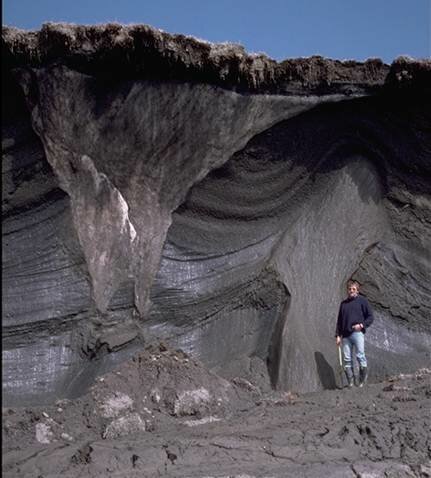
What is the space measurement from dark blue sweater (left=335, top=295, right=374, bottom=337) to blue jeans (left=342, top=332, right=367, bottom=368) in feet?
0.20

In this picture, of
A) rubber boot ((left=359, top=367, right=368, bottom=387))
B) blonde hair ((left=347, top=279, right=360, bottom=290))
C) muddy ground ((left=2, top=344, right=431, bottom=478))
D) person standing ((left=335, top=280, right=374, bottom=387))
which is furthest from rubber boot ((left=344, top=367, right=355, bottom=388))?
blonde hair ((left=347, top=279, right=360, bottom=290))

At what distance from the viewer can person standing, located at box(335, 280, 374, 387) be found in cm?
802

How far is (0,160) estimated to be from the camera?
256 inches

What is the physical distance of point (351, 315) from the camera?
8062 mm

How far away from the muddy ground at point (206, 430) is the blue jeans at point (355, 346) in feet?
2.43

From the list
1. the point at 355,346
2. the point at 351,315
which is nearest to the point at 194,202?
the point at 351,315

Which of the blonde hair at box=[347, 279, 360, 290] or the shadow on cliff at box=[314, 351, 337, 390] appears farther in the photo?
the blonde hair at box=[347, 279, 360, 290]

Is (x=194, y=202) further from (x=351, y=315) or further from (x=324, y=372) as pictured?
(x=324, y=372)

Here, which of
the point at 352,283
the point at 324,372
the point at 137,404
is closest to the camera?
the point at 137,404

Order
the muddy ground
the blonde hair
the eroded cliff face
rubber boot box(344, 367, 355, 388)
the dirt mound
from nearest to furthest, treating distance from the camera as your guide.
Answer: the muddy ground, the dirt mound, the eroded cliff face, rubber boot box(344, 367, 355, 388), the blonde hair

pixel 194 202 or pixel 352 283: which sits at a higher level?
pixel 194 202

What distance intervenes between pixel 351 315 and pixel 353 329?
0.51 ft

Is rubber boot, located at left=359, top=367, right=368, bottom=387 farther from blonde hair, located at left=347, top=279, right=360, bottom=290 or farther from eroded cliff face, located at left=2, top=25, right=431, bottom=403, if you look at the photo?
blonde hair, located at left=347, top=279, right=360, bottom=290

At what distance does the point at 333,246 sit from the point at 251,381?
2462 mm
